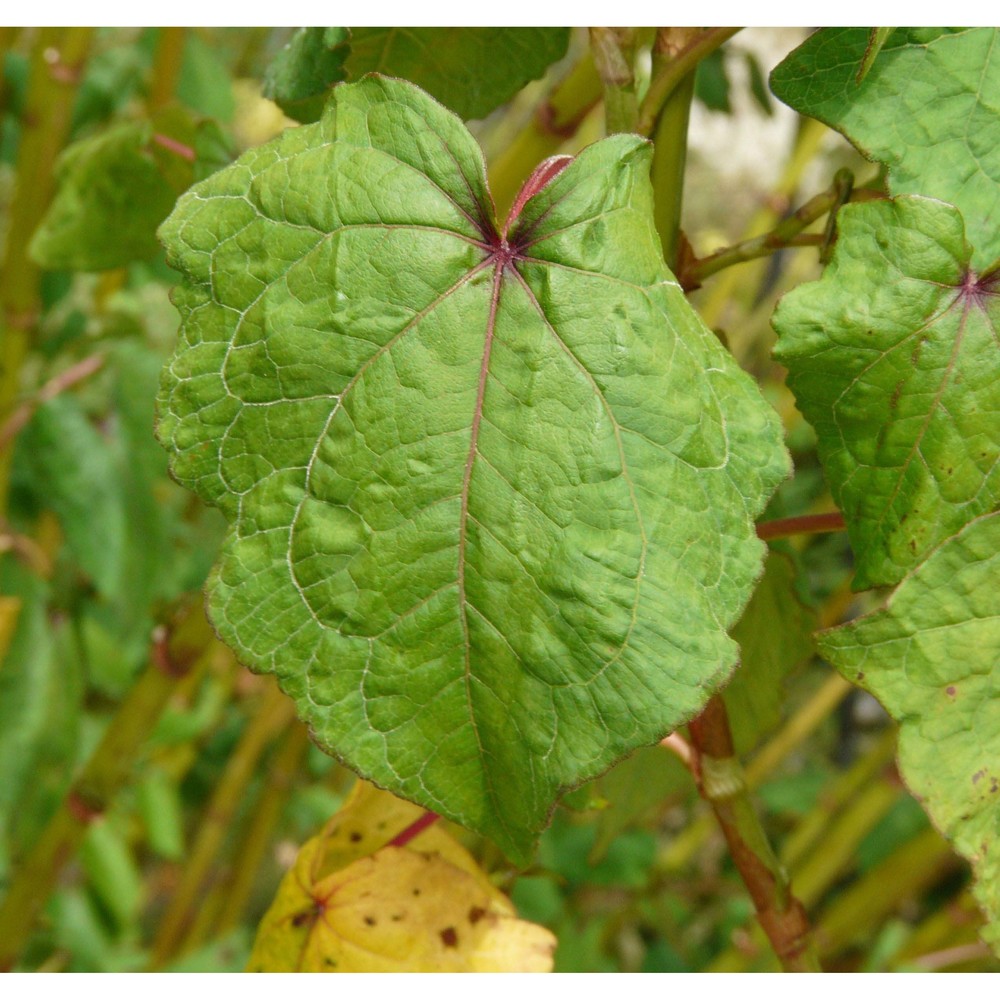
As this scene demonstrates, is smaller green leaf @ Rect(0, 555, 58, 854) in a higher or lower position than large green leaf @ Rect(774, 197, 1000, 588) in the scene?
lower

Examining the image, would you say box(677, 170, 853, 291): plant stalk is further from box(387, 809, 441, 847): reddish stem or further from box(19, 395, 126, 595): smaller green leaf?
box(19, 395, 126, 595): smaller green leaf

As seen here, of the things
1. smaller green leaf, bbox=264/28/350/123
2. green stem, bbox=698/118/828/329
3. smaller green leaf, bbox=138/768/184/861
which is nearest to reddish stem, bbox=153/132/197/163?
smaller green leaf, bbox=264/28/350/123

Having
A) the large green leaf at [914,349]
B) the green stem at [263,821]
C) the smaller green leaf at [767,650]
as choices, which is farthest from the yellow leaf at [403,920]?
the green stem at [263,821]

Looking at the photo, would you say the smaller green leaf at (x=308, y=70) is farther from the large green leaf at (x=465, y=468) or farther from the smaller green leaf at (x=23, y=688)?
the smaller green leaf at (x=23, y=688)

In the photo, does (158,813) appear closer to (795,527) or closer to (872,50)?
(795,527)
